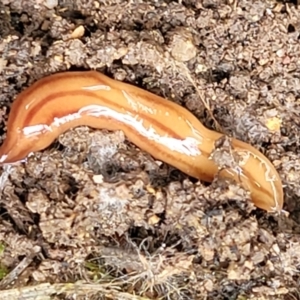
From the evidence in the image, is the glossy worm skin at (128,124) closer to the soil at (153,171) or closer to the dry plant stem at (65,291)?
the soil at (153,171)

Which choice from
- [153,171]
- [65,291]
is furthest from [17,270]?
[153,171]

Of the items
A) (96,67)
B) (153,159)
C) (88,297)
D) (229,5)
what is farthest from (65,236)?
(229,5)

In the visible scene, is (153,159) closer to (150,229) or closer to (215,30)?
(150,229)

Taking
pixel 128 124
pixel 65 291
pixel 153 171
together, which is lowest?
pixel 65 291

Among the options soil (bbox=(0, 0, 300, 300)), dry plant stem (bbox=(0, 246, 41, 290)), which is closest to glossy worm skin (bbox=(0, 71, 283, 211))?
soil (bbox=(0, 0, 300, 300))

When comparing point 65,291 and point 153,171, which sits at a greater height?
point 153,171

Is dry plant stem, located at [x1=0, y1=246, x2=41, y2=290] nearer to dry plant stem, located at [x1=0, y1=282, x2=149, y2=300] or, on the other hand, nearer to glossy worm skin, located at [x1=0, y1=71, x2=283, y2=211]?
dry plant stem, located at [x1=0, y1=282, x2=149, y2=300]

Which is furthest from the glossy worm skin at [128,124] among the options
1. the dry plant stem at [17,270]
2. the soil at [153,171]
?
the dry plant stem at [17,270]

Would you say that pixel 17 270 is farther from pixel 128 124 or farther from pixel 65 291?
pixel 128 124
